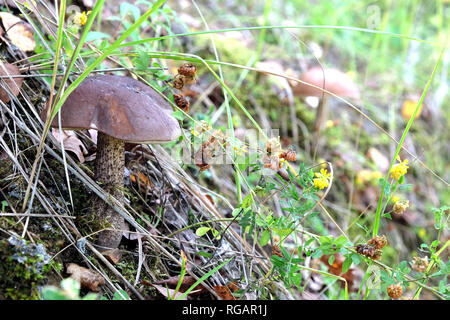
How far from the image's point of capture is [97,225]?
148cm

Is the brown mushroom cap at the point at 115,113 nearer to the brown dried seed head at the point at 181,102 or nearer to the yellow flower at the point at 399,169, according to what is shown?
the brown dried seed head at the point at 181,102

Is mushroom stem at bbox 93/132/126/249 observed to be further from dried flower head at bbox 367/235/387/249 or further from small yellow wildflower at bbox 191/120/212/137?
dried flower head at bbox 367/235/387/249

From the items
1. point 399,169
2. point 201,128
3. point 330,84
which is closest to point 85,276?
point 201,128

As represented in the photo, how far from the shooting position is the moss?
1.12m

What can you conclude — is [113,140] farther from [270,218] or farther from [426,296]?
[426,296]

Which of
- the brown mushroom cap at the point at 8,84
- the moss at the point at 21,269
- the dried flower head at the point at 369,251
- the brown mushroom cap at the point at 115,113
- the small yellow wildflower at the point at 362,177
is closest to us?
the moss at the point at 21,269

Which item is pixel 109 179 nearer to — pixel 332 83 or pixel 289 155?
pixel 289 155

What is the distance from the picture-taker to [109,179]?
150 cm

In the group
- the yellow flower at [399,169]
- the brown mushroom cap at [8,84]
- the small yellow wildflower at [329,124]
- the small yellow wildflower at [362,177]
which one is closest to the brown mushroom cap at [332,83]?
the small yellow wildflower at [329,124]

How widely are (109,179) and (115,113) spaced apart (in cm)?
35

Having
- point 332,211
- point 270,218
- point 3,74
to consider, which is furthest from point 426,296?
point 3,74

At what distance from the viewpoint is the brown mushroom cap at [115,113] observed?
4.03 feet

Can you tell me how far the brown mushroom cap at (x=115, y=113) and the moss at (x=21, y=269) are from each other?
0.38 metres

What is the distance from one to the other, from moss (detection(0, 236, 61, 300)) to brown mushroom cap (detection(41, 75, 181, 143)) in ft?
1.25
